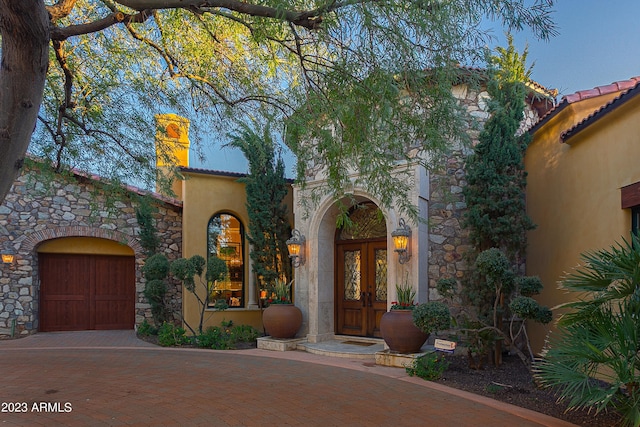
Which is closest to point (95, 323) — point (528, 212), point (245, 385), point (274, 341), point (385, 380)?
point (274, 341)

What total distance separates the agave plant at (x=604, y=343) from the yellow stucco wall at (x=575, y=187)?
2.42 meters

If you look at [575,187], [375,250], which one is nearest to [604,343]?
[575,187]

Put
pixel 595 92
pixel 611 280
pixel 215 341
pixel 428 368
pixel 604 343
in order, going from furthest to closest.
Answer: pixel 215 341 < pixel 595 92 < pixel 428 368 < pixel 611 280 < pixel 604 343

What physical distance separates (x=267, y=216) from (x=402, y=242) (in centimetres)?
411

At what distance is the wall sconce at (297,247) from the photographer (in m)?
10.5

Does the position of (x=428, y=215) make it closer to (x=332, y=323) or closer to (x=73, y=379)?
(x=332, y=323)

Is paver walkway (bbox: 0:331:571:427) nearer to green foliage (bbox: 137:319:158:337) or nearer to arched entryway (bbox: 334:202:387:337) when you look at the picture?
arched entryway (bbox: 334:202:387:337)

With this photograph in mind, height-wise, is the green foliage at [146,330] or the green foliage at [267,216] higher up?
the green foliage at [267,216]

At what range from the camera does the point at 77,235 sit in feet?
40.8

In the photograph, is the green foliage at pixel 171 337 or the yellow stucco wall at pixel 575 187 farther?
the green foliage at pixel 171 337

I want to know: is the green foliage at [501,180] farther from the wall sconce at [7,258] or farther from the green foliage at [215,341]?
the wall sconce at [7,258]

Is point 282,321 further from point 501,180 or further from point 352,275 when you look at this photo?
point 501,180

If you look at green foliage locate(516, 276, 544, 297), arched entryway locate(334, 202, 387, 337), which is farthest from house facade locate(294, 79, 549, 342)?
green foliage locate(516, 276, 544, 297)

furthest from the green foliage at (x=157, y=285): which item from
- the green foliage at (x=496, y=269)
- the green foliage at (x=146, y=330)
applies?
the green foliage at (x=496, y=269)
